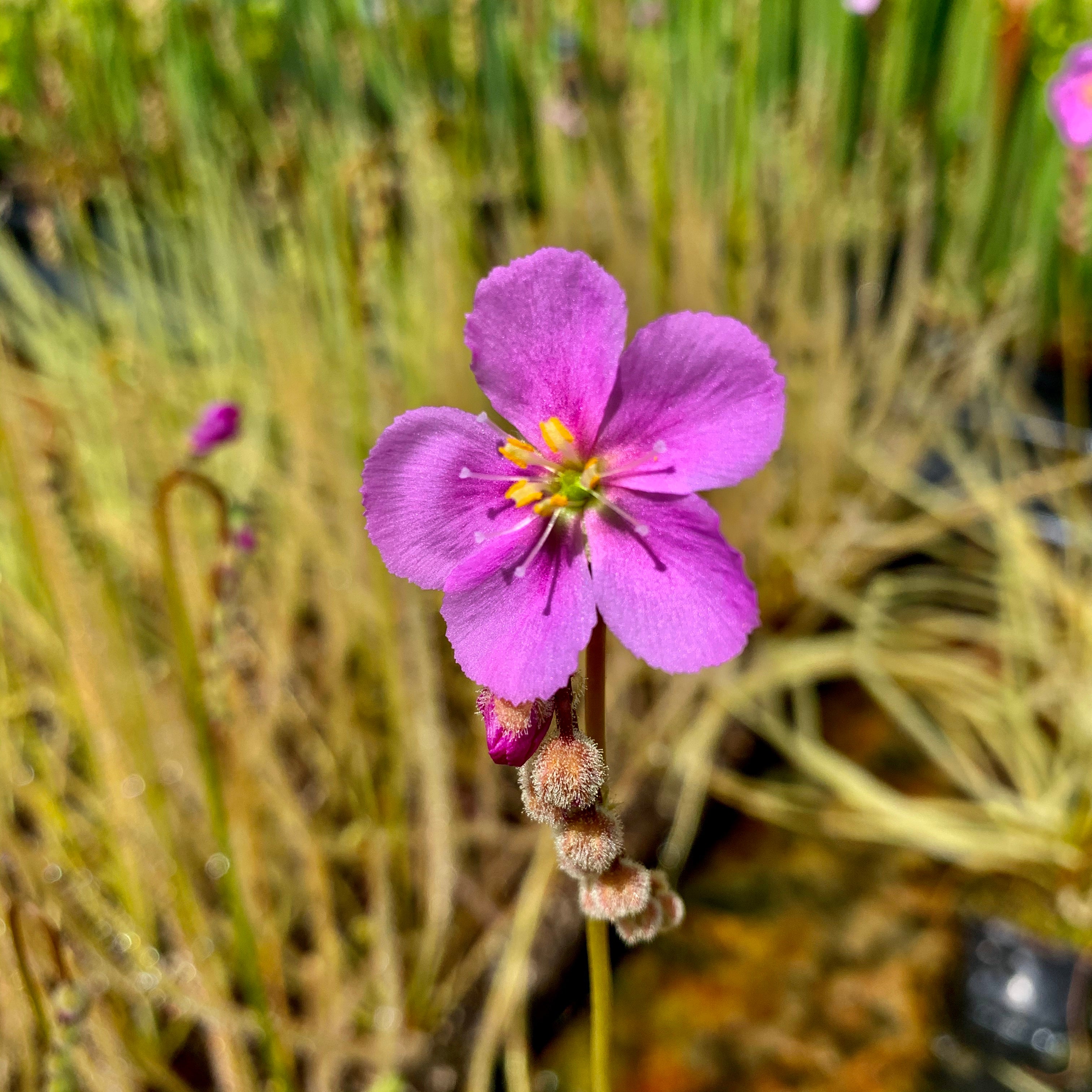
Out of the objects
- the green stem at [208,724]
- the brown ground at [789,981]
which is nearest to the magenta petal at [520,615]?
the green stem at [208,724]

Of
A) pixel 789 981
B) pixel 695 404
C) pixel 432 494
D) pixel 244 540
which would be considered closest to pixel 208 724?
pixel 244 540

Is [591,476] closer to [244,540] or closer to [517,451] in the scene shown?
[517,451]

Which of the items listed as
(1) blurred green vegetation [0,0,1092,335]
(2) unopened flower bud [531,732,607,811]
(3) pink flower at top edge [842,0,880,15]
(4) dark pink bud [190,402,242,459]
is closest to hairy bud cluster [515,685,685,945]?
(2) unopened flower bud [531,732,607,811]

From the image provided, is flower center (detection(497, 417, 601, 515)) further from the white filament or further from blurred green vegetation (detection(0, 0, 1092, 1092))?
blurred green vegetation (detection(0, 0, 1092, 1092))

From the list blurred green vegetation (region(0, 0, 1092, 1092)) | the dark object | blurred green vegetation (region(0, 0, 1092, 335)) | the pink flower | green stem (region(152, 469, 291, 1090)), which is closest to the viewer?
green stem (region(152, 469, 291, 1090))

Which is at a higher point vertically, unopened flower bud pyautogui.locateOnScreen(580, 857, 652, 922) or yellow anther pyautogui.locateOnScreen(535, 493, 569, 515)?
yellow anther pyautogui.locateOnScreen(535, 493, 569, 515)

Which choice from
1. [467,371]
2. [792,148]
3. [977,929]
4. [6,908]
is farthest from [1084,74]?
[6,908]

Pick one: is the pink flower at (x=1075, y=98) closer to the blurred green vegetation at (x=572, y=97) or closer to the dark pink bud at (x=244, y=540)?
the blurred green vegetation at (x=572, y=97)

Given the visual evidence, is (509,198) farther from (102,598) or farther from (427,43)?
(102,598)
